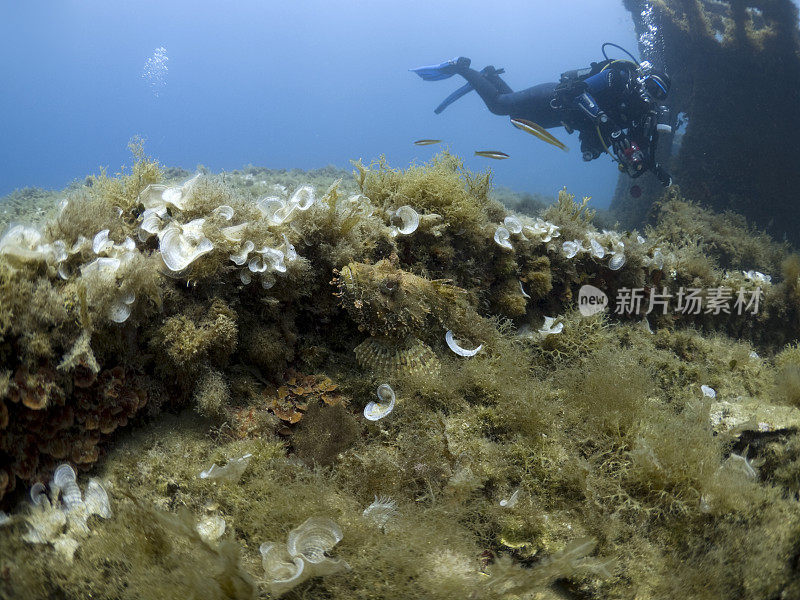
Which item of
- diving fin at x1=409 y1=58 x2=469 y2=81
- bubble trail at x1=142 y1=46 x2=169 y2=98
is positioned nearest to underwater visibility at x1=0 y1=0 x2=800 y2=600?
diving fin at x1=409 y1=58 x2=469 y2=81

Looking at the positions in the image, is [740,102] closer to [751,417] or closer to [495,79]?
[495,79]

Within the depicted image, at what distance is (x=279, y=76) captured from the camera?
151 meters

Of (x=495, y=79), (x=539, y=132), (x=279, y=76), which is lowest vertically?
(x=539, y=132)

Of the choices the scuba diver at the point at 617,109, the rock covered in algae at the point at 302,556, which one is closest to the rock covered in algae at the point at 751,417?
the rock covered in algae at the point at 302,556

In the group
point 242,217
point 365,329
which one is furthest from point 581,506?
point 242,217

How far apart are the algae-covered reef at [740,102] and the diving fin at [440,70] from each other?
23.6 feet

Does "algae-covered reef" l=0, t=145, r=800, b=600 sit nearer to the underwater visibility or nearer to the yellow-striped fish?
the underwater visibility

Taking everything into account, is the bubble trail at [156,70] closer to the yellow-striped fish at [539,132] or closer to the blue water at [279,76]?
the blue water at [279,76]

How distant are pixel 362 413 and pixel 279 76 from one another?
6946 inches

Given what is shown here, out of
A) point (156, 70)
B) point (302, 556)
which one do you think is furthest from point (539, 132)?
point (156, 70)

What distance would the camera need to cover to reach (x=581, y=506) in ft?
10.2

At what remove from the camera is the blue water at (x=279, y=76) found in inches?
4643

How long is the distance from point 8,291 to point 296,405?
2167 mm

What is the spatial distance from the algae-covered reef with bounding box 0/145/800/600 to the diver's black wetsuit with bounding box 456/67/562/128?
9494mm
